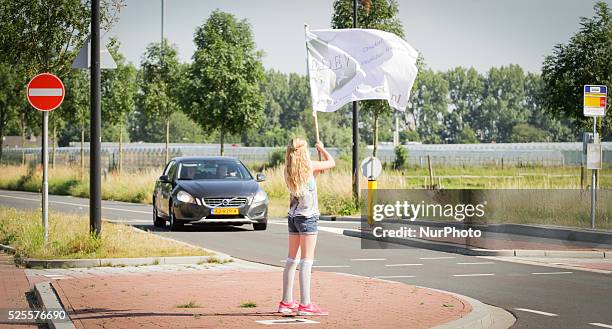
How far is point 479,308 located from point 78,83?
135 ft

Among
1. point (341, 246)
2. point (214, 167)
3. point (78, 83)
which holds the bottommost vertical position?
point (341, 246)

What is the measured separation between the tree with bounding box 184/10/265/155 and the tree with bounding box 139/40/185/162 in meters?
5.00

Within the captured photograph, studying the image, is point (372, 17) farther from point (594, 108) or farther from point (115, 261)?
point (115, 261)

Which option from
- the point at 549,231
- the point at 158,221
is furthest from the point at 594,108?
the point at 158,221

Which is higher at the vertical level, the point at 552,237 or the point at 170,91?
the point at 170,91

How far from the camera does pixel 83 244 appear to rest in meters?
16.3

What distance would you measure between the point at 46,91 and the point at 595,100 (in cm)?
1193

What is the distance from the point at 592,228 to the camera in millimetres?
21672

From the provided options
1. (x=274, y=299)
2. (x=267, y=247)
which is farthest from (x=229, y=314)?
(x=267, y=247)

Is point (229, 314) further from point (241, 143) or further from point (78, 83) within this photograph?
point (241, 143)

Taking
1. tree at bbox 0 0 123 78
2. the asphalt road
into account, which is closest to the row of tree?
tree at bbox 0 0 123 78

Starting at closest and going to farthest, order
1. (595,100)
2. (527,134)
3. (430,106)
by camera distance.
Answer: (595,100)
(527,134)
(430,106)

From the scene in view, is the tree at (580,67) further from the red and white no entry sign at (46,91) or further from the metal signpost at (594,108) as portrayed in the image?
the red and white no entry sign at (46,91)

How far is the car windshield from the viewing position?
2358cm
